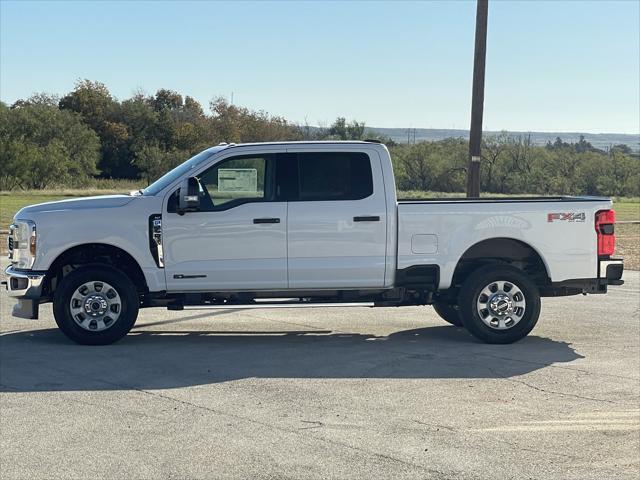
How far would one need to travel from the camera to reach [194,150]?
5753 centimetres

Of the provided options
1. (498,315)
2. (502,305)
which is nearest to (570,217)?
(502,305)

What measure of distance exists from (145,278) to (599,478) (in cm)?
566

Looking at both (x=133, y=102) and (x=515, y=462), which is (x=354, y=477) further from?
(x=133, y=102)

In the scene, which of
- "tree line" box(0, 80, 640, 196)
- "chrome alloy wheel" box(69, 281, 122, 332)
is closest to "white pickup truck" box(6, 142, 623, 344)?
"chrome alloy wheel" box(69, 281, 122, 332)

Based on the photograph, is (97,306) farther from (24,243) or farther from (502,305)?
(502,305)

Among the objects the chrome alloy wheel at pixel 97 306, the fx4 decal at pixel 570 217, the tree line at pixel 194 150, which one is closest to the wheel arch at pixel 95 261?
the chrome alloy wheel at pixel 97 306

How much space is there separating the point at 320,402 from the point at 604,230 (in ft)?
14.1

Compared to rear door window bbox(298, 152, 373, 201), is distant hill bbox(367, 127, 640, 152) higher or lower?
higher

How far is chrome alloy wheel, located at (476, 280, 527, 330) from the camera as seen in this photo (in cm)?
1025

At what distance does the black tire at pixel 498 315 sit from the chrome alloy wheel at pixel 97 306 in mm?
3750

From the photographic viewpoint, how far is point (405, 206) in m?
10.2

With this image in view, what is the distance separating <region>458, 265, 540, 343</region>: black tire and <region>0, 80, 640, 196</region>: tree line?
3817 centimetres

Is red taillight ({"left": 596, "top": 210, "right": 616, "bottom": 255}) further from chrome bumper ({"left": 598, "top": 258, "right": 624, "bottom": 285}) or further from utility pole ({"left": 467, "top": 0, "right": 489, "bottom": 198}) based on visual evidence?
utility pole ({"left": 467, "top": 0, "right": 489, "bottom": 198})

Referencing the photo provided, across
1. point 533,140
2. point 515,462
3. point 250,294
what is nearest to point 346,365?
point 250,294
